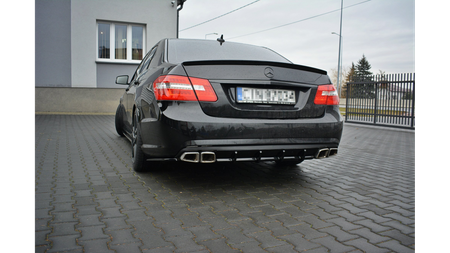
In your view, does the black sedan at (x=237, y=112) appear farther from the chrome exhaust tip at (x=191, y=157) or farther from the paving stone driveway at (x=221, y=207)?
the paving stone driveway at (x=221, y=207)

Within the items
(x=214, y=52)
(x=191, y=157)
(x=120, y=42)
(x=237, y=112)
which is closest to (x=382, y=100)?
(x=120, y=42)

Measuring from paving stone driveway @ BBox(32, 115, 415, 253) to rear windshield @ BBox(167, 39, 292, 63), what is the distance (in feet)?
4.42

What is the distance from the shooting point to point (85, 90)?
14.0 m

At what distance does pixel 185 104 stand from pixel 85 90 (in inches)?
480

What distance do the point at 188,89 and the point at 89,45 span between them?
12.3 metres

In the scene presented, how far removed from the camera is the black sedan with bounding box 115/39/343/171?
3021 millimetres

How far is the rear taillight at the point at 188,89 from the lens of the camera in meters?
3.04

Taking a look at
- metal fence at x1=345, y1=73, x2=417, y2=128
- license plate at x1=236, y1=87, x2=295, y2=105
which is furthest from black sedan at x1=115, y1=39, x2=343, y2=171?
metal fence at x1=345, y1=73, x2=417, y2=128

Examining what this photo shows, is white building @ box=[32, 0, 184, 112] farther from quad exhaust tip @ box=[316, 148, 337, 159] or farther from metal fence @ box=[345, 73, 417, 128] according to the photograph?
quad exhaust tip @ box=[316, 148, 337, 159]

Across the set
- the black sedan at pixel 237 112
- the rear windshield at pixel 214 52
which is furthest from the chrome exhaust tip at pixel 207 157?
the rear windshield at pixel 214 52

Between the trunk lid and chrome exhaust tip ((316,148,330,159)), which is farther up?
the trunk lid

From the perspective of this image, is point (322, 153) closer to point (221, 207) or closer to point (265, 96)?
point (265, 96)
